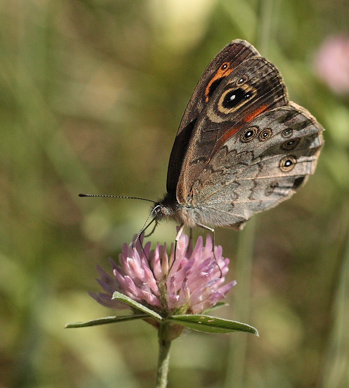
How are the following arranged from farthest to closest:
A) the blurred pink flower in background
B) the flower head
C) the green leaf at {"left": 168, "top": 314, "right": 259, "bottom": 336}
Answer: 1. the blurred pink flower in background
2. the flower head
3. the green leaf at {"left": 168, "top": 314, "right": 259, "bottom": 336}

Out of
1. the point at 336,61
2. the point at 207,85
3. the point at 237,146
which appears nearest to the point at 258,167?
the point at 237,146

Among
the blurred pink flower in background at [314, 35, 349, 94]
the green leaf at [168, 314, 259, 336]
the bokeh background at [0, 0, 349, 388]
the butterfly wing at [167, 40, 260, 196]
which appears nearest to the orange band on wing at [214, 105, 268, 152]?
the butterfly wing at [167, 40, 260, 196]

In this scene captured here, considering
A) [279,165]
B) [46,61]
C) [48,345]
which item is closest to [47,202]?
[46,61]

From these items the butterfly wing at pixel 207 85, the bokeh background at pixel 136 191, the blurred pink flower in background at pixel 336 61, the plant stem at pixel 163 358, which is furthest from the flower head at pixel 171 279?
the blurred pink flower in background at pixel 336 61

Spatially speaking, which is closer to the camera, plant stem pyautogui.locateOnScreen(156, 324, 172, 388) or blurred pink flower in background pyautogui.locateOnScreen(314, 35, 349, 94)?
plant stem pyautogui.locateOnScreen(156, 324, 172, 388)

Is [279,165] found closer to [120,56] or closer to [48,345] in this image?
[48,345]

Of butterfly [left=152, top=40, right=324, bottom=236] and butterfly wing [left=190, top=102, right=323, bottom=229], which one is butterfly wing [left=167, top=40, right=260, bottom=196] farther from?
butterfly wing [left=190, top=102, right=323, bottom=229]

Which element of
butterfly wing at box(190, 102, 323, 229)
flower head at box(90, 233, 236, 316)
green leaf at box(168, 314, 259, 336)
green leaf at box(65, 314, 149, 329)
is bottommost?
green leaf at box(65, 314, 149, 329)

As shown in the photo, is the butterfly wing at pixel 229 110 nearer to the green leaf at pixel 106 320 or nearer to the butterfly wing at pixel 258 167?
the butterfly wing at pixel 258 167
